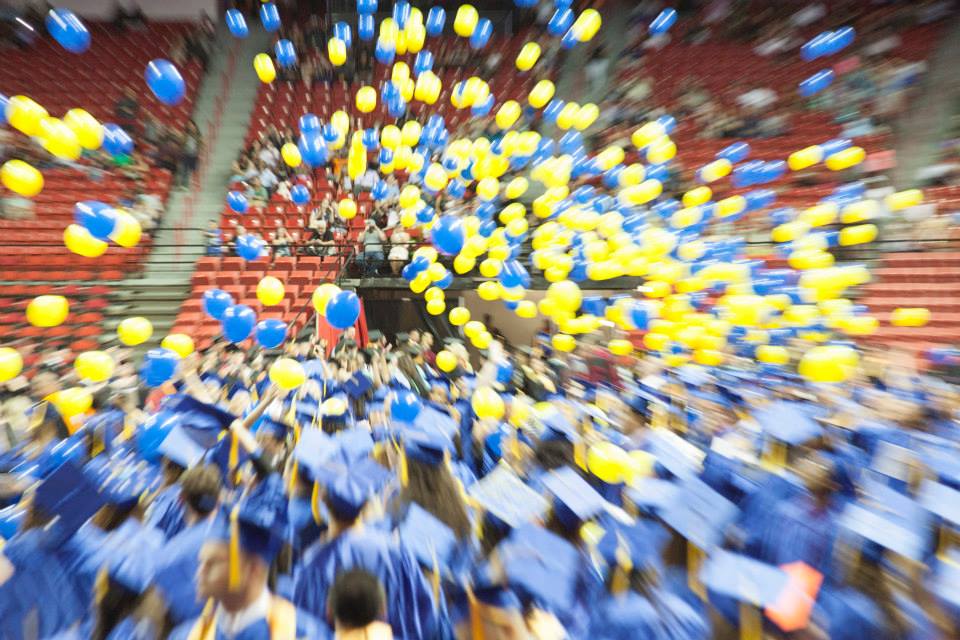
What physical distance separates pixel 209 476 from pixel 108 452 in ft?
2.86

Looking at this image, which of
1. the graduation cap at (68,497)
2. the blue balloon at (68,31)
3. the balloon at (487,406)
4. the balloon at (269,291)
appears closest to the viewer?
the graduation cap at (68,497)

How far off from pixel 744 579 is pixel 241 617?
1.13 m

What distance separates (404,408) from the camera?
2.74 meters

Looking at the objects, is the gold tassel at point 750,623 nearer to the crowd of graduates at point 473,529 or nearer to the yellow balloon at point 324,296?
the crowd of graduates at point 473,529

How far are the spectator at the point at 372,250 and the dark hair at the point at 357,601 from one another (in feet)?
15.2

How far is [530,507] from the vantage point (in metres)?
1.55

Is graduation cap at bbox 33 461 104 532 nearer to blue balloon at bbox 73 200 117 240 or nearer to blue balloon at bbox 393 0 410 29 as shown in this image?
blue balloon at bbox 73 200 117 240

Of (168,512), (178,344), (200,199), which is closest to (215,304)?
(178,344)

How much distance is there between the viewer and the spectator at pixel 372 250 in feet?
18.0

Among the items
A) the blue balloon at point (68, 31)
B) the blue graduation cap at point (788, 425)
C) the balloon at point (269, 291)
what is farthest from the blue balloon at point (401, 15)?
the blue graduation cap at point (788, 425)

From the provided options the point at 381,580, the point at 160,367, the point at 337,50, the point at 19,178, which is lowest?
the point at 381,580

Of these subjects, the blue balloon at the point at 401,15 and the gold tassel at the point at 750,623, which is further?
the blue balloon at the point at 401,15

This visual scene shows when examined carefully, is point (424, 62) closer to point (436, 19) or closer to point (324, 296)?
point (436, 19)

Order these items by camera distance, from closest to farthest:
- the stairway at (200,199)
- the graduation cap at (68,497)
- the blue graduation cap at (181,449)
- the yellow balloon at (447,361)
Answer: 1. the graduation cap at (68,497)
2. the blue graduation cap at (181,449)
3. the yellow balloon at (447,361)
4. the stairway at (200,199)
